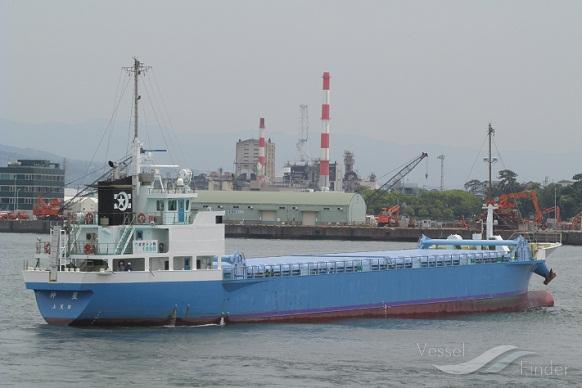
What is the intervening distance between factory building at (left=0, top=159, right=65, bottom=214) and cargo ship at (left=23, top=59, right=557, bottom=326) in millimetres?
129876

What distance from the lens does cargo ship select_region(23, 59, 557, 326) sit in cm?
3703

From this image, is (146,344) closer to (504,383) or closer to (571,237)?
(504,383)

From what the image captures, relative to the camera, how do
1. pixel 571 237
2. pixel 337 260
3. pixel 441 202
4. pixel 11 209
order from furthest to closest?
1. pixel 441 202
2. pixel 11 209
3. pixel 571 237
4. pixel 337 260

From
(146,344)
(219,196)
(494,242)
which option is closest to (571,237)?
(219,196)

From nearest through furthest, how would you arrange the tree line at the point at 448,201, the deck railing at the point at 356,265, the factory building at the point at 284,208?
the deck railing at the point at 356,265 < the factory building at the point at 284,208 < the tree line at the point at 448,201

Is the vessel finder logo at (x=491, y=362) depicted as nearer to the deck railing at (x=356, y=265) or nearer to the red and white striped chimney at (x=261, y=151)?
the deck railing at (x=356, y=265)

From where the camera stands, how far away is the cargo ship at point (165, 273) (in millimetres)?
37031

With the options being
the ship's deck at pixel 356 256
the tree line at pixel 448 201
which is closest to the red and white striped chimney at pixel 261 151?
the tree line at pixel 448 201

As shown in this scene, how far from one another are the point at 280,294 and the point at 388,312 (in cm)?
522

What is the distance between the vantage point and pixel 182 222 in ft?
128

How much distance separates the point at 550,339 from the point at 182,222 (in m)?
12.2

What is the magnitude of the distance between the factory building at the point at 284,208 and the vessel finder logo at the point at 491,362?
310 ft

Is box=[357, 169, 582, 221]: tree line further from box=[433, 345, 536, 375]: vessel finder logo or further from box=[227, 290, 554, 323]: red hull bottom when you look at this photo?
box=[433, 345, 536, 375]: vessel finder logo

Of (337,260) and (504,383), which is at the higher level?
(337,260)
